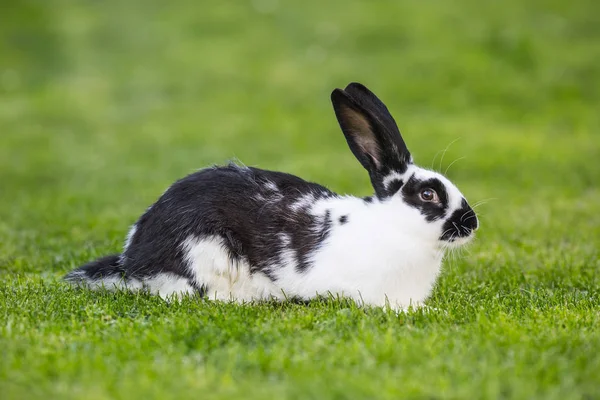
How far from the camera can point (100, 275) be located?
19.7ft

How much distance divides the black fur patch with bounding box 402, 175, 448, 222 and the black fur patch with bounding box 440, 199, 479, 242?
74mm

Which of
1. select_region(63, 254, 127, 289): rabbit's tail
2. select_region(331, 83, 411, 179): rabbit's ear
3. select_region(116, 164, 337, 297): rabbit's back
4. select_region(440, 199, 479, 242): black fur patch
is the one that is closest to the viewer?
select_region(440, 199, 479, 242): black fur patch

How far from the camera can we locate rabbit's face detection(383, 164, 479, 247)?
534 cm

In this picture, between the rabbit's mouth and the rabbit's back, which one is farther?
the rabbit's back

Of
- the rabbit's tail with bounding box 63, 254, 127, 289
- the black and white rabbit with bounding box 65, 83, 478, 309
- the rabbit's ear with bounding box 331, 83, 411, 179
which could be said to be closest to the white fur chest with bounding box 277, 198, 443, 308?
the black and white rabbit with bounding box 65, 83, 478, 309

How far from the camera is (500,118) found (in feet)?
52.5

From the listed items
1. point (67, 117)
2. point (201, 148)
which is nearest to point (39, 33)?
point (67, 117)

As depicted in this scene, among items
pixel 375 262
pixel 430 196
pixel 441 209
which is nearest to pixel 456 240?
pixel 441 209

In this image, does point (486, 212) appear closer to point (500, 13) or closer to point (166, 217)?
point (166, 217)

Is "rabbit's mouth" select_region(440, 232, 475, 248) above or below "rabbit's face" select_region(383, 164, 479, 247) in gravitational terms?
below

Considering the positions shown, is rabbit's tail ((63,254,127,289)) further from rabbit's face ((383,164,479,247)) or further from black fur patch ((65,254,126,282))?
rabbit's face ((383,164,479,247))

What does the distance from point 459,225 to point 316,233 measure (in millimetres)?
1007

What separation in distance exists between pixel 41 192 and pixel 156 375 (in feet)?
27.5

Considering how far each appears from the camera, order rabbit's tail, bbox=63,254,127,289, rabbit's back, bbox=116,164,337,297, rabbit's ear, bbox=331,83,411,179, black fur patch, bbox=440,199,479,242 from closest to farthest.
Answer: black fur patch, bbox=440,199,479,242
rabbit's ear, bbox=331,83,411,179
rabbit's back, bbox=116,164,337,297
rabbit's tail, bbox=63,254,127,289
